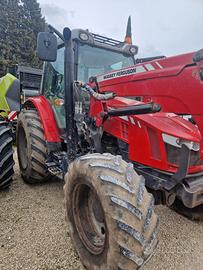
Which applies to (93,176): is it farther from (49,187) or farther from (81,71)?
(49,187)

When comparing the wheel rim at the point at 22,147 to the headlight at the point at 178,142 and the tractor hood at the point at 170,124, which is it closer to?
the tractor hood at the point at 170,124

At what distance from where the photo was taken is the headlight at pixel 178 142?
205 centimetres

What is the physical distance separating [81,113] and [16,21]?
36.5 metres

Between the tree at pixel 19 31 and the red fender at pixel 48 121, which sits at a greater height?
the tree at pixel 19 31

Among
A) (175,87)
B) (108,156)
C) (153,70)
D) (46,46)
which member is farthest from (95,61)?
(108,156)

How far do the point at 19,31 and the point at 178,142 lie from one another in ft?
114

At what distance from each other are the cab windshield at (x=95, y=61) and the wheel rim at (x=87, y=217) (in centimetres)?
169

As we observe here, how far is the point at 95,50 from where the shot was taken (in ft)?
11.8

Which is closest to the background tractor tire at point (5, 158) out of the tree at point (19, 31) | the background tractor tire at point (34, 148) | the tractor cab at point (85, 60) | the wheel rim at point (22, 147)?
the background tractor tire at point (34, 148)

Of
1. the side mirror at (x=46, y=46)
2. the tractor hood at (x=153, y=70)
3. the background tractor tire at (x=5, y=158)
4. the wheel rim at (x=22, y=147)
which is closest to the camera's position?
the tractor hood at (x=153, y=70)

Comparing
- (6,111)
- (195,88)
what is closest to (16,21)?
(6,111)

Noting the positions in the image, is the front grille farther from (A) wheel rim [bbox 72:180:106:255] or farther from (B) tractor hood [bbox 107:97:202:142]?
(A) wheel rim [bbox 72:180:106:255]

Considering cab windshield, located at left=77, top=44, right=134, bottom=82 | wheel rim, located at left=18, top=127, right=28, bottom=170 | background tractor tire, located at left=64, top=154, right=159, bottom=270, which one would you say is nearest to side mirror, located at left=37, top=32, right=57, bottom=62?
cab windshield, located at left=77, top=44, right=134, bottom=82

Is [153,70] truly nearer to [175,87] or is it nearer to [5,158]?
[175,87]
